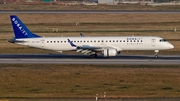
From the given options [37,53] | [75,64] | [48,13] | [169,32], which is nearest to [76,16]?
[48,13]

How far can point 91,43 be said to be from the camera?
64.0 m

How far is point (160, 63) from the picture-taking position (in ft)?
190

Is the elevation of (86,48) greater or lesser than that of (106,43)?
lesser

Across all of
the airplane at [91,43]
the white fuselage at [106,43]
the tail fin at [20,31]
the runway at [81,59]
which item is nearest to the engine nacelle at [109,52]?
the airplane at [91,43]

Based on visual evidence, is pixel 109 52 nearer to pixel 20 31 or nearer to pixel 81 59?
pixel 81 59

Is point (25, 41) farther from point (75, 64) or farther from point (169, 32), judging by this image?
point (169, 32)

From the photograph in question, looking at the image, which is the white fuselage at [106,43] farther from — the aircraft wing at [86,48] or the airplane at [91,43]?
the aircraft wing at [86,48]

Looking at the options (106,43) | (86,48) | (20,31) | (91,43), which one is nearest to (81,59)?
(86,48)

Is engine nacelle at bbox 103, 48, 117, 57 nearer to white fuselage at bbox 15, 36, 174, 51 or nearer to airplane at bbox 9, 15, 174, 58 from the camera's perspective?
airplane at bbox 9, 15, 174, 58

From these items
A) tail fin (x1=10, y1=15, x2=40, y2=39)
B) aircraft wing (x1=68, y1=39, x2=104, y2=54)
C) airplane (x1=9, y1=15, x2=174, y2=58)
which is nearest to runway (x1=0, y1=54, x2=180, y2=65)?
aircraft wing (x1=68, y1=39, x2=104, y2=54)

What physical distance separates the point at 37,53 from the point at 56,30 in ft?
75.2

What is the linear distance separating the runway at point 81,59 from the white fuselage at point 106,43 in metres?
1.35

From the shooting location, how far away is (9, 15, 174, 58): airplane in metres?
63.6

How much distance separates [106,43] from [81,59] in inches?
145
